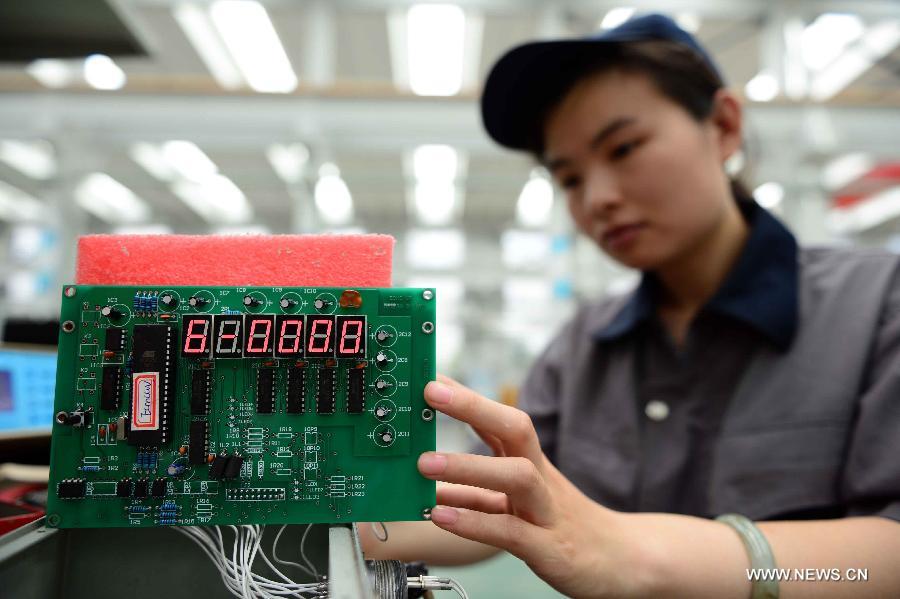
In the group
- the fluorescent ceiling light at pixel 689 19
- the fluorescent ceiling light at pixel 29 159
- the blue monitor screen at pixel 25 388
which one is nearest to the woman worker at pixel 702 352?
the blue monitor screen at pixel 25 388

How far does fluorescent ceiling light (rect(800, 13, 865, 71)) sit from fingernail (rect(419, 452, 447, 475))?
427 cm

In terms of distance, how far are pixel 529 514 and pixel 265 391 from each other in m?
0.34

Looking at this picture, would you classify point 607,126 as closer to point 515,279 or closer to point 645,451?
point 645,451

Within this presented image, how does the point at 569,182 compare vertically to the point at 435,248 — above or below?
below

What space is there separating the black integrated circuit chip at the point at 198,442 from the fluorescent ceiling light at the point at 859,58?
3.61 m

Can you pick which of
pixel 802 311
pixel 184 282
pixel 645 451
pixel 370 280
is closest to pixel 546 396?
pixel 645 451

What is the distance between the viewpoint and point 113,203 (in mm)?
7684

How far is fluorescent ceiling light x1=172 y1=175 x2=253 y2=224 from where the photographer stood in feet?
22.4

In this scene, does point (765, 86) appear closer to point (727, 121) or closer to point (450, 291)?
point (727, 121)

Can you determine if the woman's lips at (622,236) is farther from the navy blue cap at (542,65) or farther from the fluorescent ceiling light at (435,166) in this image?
the fluorescent ceiling light at (435,166)

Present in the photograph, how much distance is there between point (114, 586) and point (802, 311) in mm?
1224

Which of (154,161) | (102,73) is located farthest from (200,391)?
(154,161)

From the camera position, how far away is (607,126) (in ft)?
3.48

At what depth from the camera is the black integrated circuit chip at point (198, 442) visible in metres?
0.64
